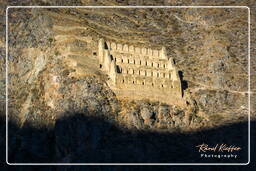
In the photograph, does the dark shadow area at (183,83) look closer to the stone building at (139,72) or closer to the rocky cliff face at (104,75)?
the rocky cliff face at (104,75)

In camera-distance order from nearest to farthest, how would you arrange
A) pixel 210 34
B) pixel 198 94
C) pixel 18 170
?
pixel 18 170
pixel 198 94
pixel 210 34

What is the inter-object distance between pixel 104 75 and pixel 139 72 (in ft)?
14.2

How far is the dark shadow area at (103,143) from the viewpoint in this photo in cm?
13038

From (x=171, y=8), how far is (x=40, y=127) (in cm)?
4273

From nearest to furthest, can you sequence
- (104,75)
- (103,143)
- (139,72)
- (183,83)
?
(103,143)
(104,75)
(139,72)
(183,83)

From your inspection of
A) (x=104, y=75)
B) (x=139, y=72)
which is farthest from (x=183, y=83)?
(x=104, y=75)

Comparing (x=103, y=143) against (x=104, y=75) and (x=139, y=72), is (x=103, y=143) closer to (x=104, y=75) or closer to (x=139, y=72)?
(x=104, y=75)

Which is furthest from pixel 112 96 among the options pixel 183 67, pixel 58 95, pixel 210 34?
pixel 210 34

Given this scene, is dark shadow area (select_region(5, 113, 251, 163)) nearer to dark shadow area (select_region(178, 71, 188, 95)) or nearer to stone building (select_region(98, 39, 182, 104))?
stone building (select_region(98, 39, 182, 104))

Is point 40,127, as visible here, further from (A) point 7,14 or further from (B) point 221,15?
(B) point 221,15

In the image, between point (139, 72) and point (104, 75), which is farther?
point (139, 72)

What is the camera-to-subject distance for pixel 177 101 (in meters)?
141

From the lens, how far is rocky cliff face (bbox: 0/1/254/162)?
13488cm

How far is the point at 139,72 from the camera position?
5536 inches
